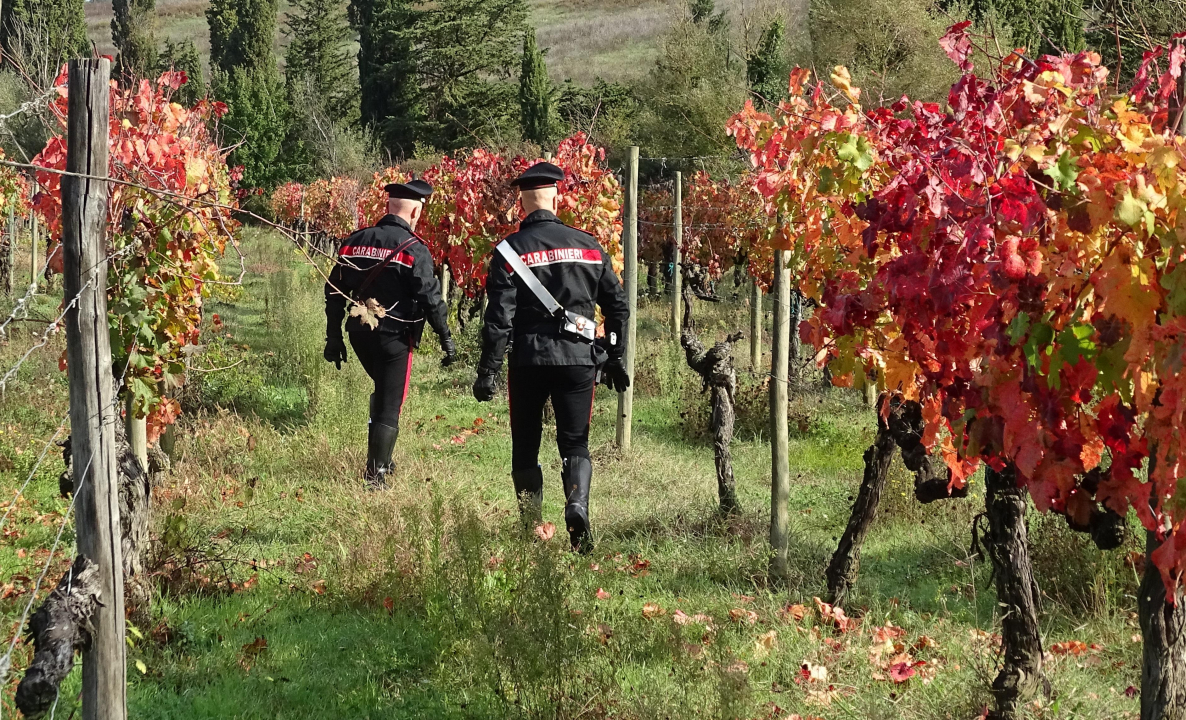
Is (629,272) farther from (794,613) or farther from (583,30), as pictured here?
(583,30)

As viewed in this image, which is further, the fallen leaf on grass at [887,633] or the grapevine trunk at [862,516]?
the grapevine trunk at [862,516]

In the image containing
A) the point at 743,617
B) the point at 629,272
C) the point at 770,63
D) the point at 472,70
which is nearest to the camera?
the point at 743,617

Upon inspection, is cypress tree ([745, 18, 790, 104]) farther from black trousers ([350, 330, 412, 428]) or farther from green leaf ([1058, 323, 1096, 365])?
green leaf ([1058, 323, 1096, 365])

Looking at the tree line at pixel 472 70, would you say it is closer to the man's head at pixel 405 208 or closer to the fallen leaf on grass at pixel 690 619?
the man's head at pixel 405 208

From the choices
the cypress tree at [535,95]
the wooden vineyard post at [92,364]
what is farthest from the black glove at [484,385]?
the cypress tree at [535,95]

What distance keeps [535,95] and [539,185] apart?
40.6 metres

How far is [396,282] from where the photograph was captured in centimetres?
620

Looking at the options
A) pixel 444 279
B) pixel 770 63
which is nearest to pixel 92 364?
pixel 444 279

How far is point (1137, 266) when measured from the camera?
86.6 inches

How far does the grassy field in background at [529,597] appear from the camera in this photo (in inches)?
130

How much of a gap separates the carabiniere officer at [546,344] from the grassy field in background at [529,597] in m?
0.36

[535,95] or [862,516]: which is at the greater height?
[535,95]

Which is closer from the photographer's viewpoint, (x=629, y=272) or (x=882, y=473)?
(x=882, y=473)

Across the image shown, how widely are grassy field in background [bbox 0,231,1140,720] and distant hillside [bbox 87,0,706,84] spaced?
52.3 m
